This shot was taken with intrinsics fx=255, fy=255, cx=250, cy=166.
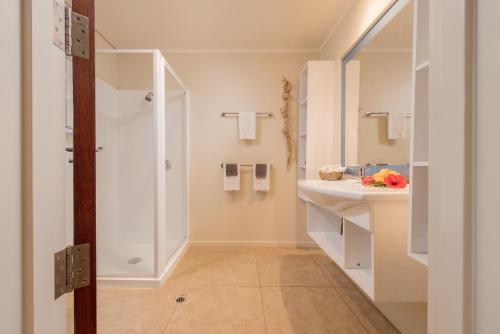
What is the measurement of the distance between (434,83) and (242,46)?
8.72ft

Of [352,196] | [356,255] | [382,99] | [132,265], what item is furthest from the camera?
[132,265]

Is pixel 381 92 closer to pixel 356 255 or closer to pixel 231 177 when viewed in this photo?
pixel 356 255

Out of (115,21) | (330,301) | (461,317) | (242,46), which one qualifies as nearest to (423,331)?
(330,301)

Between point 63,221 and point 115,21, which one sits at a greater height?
point 115,21

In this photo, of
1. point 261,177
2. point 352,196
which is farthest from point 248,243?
point 352,196

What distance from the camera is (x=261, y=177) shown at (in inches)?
113

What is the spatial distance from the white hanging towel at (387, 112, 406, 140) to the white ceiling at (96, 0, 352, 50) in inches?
46.6

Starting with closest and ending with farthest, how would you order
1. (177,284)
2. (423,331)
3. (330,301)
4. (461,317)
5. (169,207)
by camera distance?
1. (461,317)
2. (423,331)
3. (330,301)
4. (177,284)
5. (169,207)

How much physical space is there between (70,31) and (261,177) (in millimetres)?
2384

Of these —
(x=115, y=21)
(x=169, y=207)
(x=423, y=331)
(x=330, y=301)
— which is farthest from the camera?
(x=169, y=207)

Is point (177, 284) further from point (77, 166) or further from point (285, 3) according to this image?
point (285, 3)

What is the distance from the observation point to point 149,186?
9.38ft

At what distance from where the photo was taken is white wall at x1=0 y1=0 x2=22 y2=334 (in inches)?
17.0

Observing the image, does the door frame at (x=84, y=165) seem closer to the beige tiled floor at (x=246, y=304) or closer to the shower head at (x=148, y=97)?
the beige tiled floor at (x=246, y=304)
